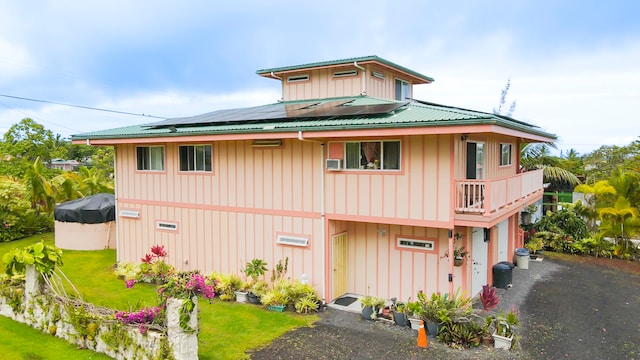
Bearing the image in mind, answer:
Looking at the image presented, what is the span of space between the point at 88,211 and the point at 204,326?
11.5 m

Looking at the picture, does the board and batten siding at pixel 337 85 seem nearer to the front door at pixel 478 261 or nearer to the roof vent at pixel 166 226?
the front door at pixel 478 261

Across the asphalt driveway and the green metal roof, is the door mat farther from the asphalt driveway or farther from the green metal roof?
the green metal roof

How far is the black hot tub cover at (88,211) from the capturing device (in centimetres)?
1962

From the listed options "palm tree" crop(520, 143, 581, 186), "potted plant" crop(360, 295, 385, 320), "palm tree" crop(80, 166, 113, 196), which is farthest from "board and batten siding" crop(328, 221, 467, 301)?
"palm tree" crop(80, 166, 113, 196)

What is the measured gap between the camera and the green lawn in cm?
937

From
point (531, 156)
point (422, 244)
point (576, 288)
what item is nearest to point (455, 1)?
point (422, 244)

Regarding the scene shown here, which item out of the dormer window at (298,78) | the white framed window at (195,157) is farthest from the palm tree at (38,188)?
the dormer window at (298,78)

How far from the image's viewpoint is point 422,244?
1209 centimetres

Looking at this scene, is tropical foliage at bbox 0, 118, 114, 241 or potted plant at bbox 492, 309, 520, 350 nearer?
potted plant at bbox 492, 309, 520, 350

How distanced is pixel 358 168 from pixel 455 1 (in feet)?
15.9

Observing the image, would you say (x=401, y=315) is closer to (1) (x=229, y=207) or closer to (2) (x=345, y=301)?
(2) (x=345, y=301)

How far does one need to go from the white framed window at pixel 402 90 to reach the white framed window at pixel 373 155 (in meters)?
→ 6.73

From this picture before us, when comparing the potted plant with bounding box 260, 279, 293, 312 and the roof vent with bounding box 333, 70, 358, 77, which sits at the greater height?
the roof vent with bounding box 333, 70, 358, 77

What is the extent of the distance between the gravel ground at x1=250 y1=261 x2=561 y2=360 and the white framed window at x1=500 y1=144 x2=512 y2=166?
562cm
